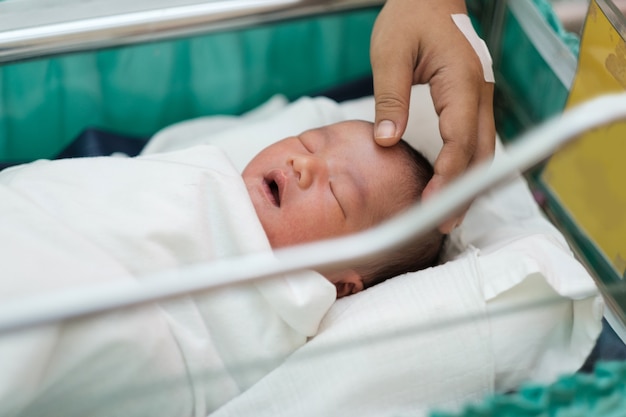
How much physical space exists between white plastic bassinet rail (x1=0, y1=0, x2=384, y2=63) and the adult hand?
152 millimetres

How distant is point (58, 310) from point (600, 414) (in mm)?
525

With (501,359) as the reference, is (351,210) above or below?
above

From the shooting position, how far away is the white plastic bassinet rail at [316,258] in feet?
1.59

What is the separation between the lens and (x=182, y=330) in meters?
0.83

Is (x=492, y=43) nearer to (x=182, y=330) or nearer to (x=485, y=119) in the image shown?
(x=485, y=119)

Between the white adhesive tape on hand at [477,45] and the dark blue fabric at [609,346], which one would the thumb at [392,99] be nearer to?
the white adhesive tape on hand at [477,45]

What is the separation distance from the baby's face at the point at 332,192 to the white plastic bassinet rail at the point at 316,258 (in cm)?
37

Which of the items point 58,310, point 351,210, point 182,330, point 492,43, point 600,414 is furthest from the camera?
point 492,43

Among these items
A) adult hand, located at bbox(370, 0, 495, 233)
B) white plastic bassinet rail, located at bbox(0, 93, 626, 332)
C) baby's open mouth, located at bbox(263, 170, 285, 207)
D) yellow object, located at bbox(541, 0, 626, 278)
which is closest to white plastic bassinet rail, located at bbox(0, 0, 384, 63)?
adult hand, located at bbox(370, 0, 495, 233)

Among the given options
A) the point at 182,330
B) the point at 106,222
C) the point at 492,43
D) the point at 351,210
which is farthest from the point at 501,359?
the point at 492,43

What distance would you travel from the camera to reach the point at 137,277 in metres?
0.67

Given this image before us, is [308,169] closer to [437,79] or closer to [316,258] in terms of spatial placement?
[437,79]

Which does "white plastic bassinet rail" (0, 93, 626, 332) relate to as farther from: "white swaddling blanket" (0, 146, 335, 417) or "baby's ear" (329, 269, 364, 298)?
"baby's ear" (329, 269, 364, 298)

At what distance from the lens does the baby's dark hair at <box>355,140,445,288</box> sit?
93cm
